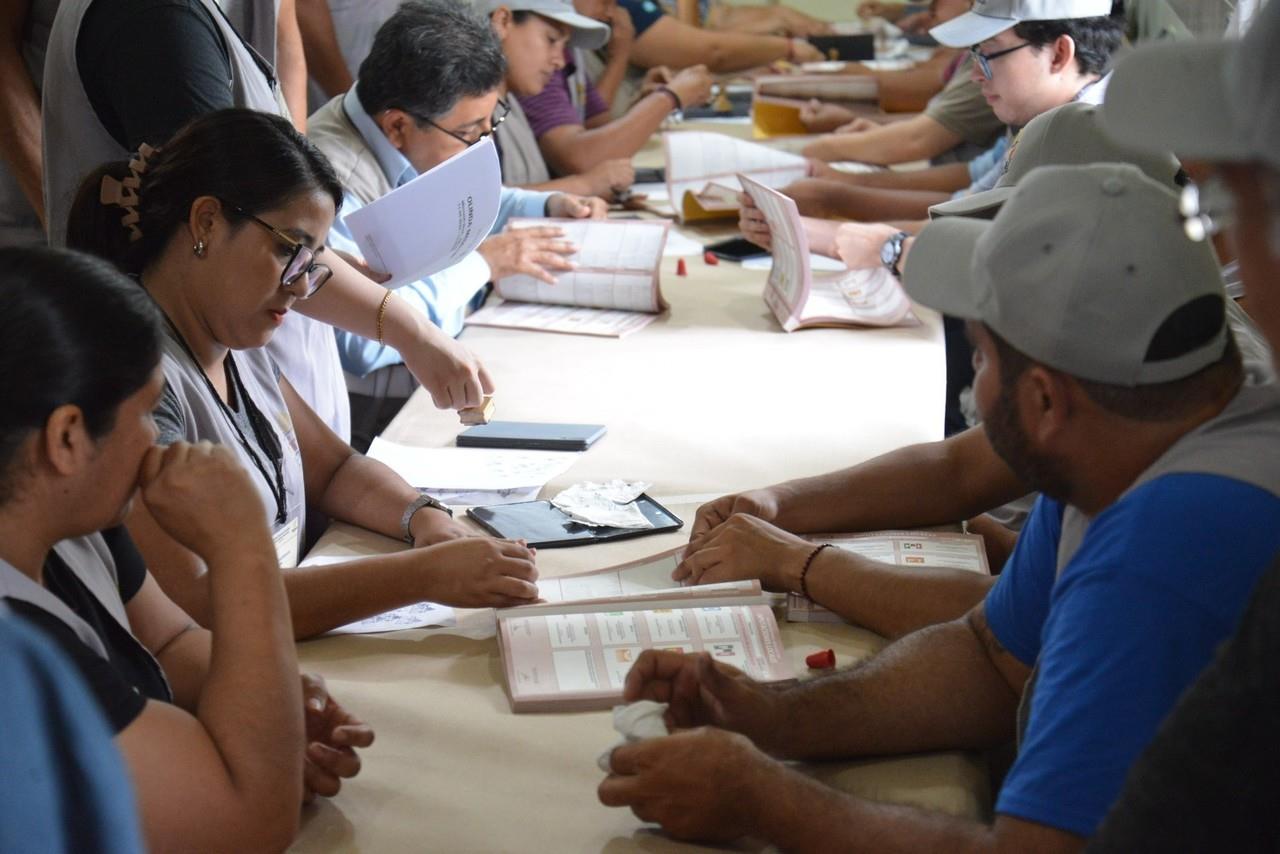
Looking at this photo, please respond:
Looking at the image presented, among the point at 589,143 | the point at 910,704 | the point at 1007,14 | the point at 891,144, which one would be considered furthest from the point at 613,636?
the point at 891,144

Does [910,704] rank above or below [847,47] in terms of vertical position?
above

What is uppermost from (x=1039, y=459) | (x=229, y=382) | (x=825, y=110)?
(x=1039, y=459)

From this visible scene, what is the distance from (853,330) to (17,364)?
6.42 feet

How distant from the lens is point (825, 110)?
463 centimetres

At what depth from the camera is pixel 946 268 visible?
45.9 inches

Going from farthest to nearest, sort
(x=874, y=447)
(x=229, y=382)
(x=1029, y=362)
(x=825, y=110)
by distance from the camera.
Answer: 1. (x=825, y=110)
2. (x=874, y=447)
3. (x=229, y=382)
4. (x=1029, y=362)

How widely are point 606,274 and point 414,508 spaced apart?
1.19 m

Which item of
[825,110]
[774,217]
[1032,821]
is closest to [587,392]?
[774,217]

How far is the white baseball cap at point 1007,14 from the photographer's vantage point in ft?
8.66

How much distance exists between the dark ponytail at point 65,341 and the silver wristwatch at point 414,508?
67 centimetres

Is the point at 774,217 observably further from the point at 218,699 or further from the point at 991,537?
the point at 218,699

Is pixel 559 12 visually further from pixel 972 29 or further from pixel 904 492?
pixel 904 492

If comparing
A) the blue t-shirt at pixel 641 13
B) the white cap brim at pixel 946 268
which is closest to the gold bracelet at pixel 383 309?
the white cap brim at pixel 946 268

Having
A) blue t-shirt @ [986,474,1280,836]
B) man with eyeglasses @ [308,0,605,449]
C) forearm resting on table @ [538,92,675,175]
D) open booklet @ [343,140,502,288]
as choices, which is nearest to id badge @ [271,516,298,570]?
open booklet @ [343,140,502,288]
